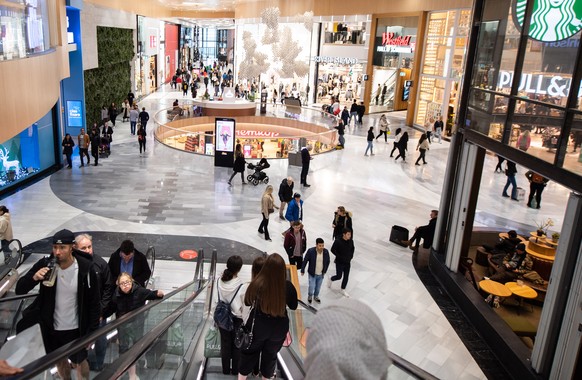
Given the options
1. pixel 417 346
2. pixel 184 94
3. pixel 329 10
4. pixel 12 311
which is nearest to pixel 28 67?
pixel 12 311

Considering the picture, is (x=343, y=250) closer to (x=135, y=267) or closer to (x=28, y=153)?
(x=135, y=267)

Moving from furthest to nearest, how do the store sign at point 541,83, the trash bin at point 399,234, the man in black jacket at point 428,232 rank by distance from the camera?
the trash bin at point 399,234 < the man in black jacket at point 428,232 < the store sign at point 541,83

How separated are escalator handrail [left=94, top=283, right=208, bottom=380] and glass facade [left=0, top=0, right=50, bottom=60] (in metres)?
5.93

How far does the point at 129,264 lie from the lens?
598cm

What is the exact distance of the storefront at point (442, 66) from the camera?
78.6 ft

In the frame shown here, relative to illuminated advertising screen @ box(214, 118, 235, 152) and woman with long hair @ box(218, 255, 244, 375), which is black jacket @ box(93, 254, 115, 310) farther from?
illuminated advertising screen @ box(214, 118, 235, 152)

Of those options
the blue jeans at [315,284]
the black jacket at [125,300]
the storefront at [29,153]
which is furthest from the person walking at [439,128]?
the black jacket at [125,300]

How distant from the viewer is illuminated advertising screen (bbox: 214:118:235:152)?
16.2 meters

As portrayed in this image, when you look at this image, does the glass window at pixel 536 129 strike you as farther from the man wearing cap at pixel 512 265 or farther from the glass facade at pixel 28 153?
the glass facade at pixel 28 153

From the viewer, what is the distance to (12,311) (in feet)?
15.9

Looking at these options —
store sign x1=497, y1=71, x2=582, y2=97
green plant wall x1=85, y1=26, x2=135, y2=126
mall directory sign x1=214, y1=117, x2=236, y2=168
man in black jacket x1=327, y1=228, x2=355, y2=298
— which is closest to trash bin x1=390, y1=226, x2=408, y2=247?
man in black jacket x1=327, y1=228, x2=355, y2=298

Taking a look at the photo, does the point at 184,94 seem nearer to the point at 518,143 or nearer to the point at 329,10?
the point at 329,10

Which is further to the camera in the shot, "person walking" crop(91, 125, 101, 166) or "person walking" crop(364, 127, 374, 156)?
"person walking" crop(364, 127, 374, 156)

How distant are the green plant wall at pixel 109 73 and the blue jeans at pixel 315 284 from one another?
16.5 m
